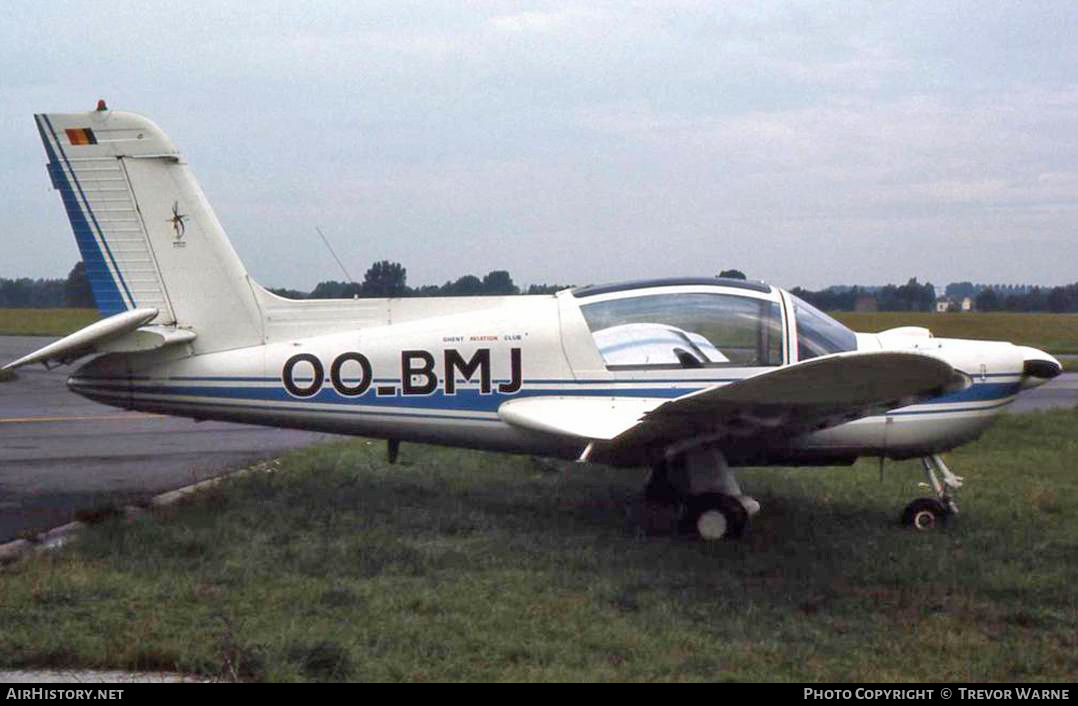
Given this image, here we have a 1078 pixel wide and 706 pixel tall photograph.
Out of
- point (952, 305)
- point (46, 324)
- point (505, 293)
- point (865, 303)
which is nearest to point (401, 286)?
point (505, 293)

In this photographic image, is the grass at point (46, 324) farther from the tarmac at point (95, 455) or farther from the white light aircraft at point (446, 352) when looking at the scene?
the white light aircraft at point (446, 352)

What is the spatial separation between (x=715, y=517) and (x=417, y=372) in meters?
2.24

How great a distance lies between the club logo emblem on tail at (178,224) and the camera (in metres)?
8.12

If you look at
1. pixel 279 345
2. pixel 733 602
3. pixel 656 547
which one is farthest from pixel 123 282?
pixel 733 602

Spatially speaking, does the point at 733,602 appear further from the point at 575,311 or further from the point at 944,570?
the point at 575,311

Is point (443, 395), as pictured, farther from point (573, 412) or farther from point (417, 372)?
point (573, 412)

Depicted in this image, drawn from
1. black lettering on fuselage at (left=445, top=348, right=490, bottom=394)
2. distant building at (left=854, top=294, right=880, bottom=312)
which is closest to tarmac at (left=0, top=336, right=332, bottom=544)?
black lettering on fuselage at (left=445, top=348, right=490, bottom=394)

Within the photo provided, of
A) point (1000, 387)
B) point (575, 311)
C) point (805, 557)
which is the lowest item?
point (805, 557)

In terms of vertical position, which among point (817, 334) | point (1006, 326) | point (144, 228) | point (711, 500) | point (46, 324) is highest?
point (144, 228)

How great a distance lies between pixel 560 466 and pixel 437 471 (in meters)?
1.21

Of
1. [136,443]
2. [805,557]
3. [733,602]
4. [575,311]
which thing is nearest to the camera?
[733,602]

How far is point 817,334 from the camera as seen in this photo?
7.82 m

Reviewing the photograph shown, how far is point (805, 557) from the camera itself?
6.99m

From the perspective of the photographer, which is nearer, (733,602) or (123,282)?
(733,602)
